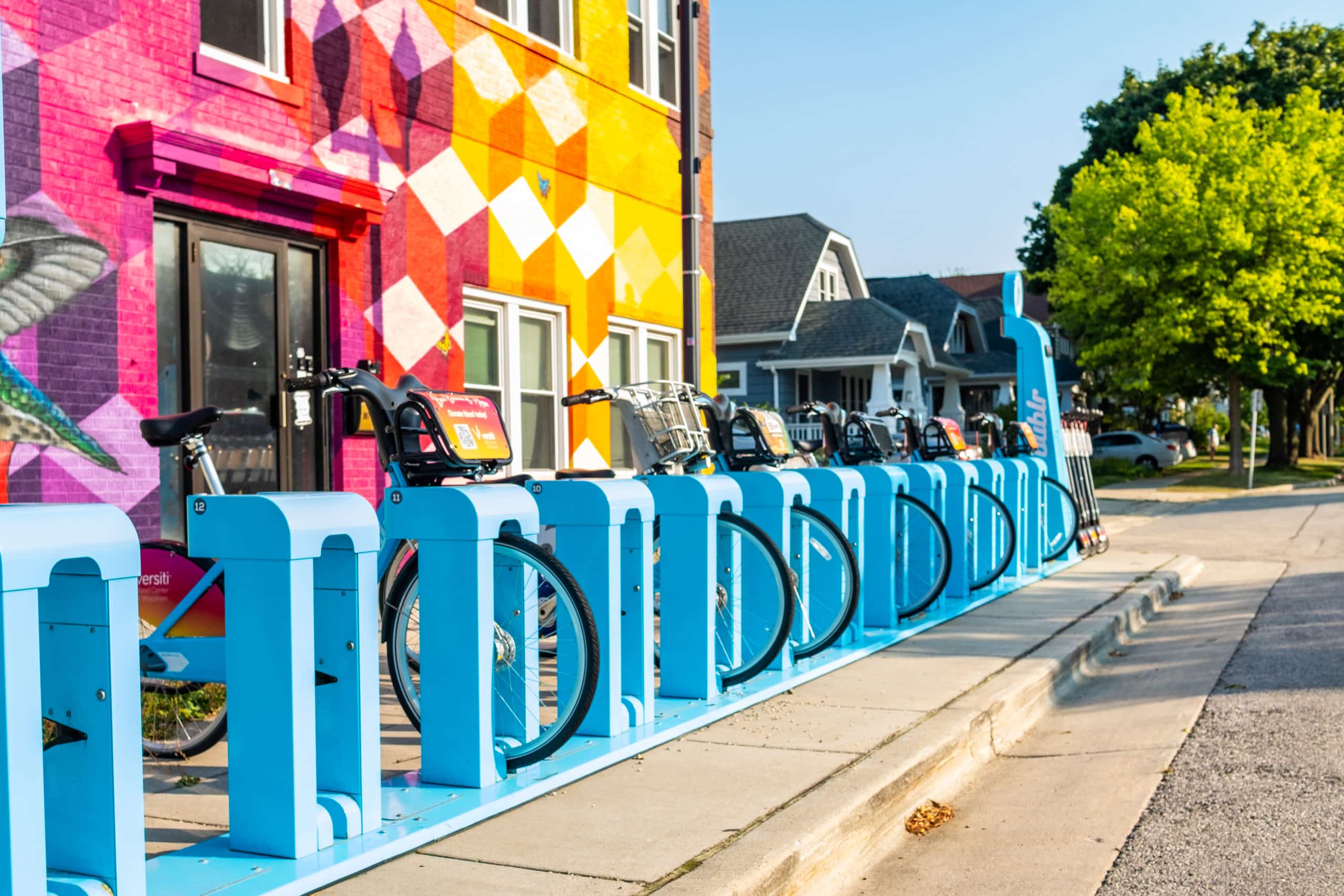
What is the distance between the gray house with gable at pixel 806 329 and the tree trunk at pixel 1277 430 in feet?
A: 29.1

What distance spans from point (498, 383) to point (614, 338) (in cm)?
211

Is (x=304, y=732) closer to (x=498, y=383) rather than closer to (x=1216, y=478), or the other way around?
(x=498, y=383)

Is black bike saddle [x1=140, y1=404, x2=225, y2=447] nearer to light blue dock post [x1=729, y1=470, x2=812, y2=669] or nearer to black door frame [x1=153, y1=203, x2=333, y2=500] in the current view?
black door frame [x1=153, y1=203, x2=333, y2=500]

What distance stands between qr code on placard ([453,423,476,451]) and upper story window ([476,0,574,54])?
7.19 m

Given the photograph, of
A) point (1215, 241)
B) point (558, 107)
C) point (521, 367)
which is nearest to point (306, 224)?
point (521, 367)

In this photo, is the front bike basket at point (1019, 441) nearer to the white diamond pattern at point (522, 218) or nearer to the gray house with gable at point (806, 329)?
the white diamond pattern at point (522, 218)

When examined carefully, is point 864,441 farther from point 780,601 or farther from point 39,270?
point 39,270

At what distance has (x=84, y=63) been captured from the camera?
7.57 m

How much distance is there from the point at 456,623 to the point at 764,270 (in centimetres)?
3256

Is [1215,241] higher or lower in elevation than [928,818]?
higher

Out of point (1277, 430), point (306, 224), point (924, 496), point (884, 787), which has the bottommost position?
point (884, 787)

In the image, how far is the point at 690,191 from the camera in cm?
1030

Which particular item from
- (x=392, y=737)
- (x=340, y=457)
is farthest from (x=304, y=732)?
(x=340, y=457)

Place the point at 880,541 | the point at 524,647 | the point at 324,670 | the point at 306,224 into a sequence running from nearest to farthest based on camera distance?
1. the point at 324,670
2. the point at 524,647
3. the point at 880,541
4. the point at 306,224
